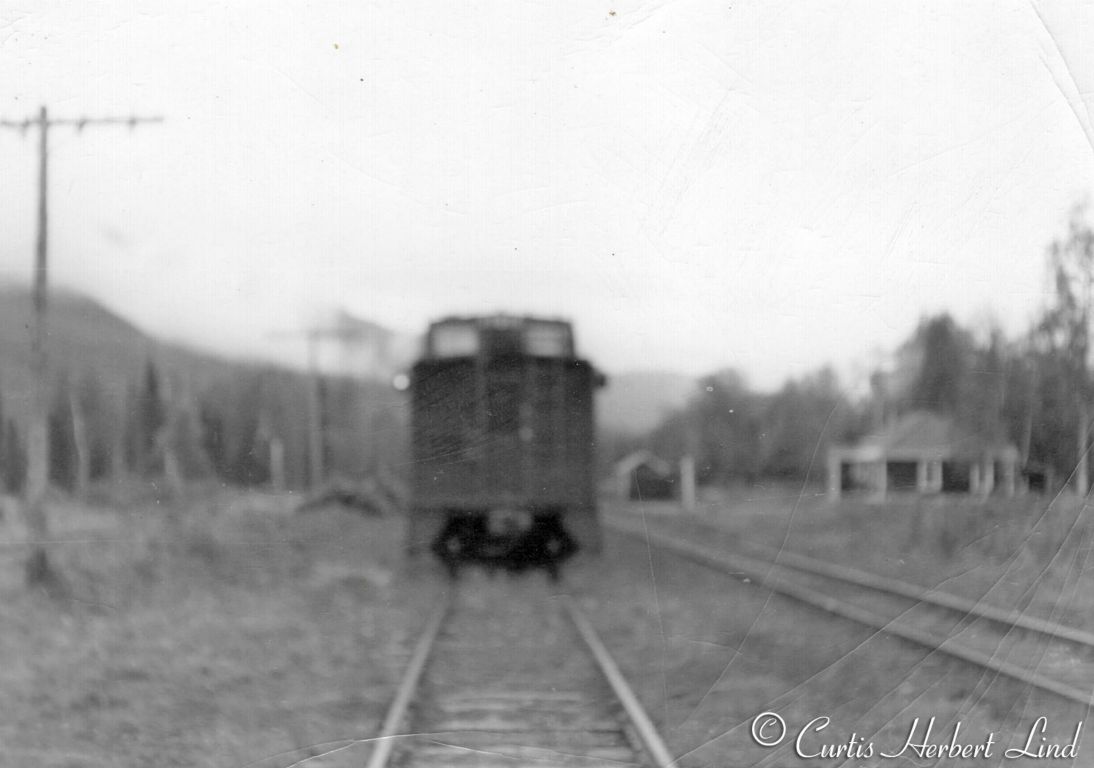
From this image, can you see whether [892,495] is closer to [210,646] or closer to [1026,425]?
[1026,425]

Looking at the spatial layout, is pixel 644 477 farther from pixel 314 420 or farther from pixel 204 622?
pixel 204 622

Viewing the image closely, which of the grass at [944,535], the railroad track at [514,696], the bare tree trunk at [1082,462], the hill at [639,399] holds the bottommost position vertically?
the railroad track at [514,696]

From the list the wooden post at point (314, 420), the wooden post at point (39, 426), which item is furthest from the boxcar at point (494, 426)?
the wooden post at point (39, 426)

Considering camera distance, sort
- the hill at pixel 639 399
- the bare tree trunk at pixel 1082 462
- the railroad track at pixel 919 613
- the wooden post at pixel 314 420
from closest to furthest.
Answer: the wooden post at pixel 314 420
the hill at pixel 639 399
the railroad track at pixel 919 613
the bare tree trunk at pixel 1082 462

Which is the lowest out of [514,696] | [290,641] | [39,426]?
[514,696]

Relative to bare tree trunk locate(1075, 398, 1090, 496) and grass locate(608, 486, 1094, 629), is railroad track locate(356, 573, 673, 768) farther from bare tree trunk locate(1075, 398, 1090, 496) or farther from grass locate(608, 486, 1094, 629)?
bare tree trunk locate(1075, 398, 1090, 496)

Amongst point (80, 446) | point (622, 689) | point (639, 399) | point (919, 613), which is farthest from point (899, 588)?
point (80, 446)

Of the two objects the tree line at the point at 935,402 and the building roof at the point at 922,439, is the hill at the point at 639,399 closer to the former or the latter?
the tree line at the point at 935,402
